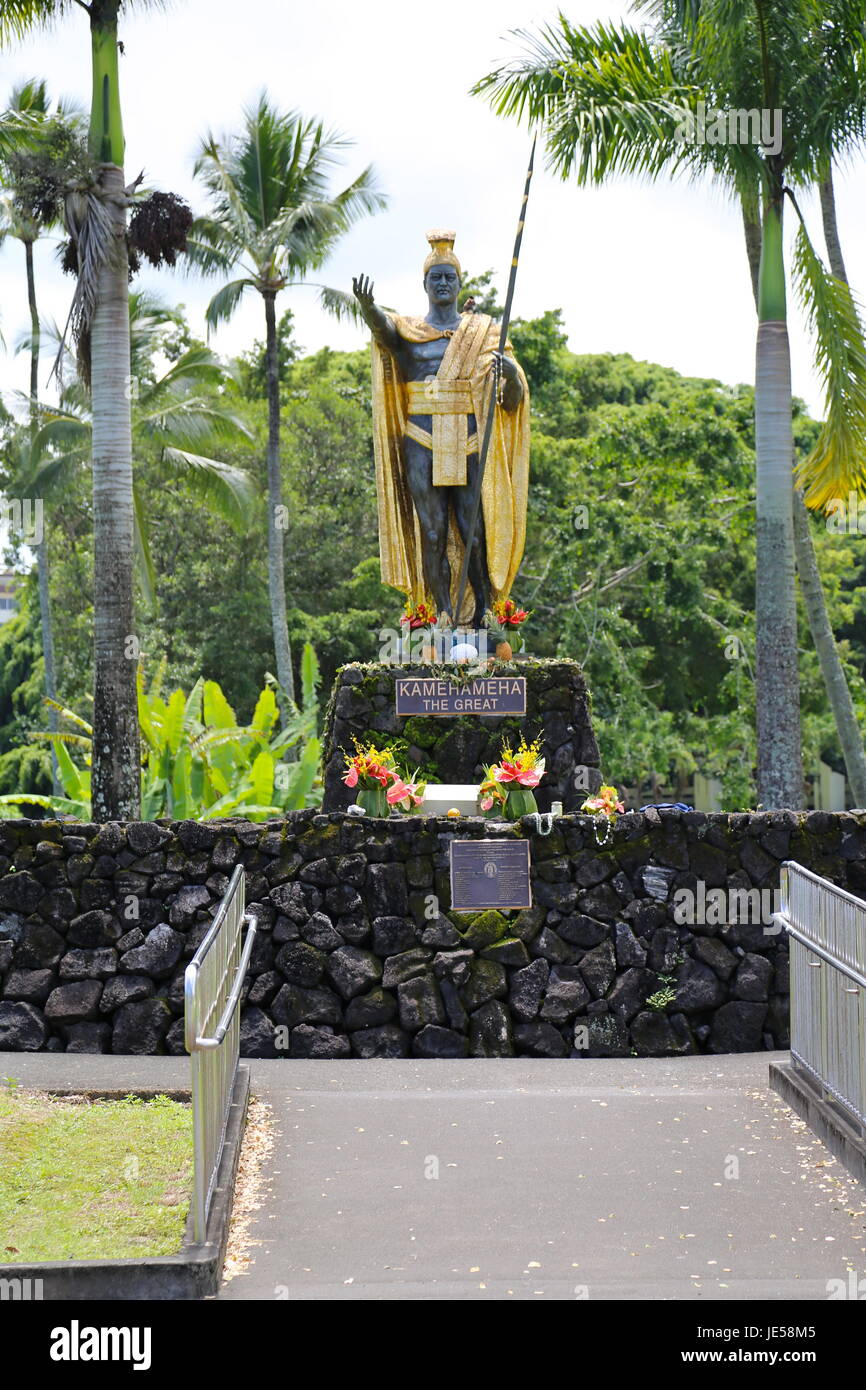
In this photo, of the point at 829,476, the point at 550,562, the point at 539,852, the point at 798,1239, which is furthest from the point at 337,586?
the point at 798,1239

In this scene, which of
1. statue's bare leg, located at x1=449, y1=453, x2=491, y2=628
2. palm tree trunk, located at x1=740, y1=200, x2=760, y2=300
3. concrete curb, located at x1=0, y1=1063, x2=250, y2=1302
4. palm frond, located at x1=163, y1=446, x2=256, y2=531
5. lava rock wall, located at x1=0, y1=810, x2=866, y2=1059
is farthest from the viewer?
palm frond, located at x1=163, y1=446, x2=256, y2=531

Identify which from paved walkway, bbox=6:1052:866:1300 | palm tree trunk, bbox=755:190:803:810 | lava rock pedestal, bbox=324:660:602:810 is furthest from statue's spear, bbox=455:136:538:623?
paved walkway, bbox=6:1052:866:1300

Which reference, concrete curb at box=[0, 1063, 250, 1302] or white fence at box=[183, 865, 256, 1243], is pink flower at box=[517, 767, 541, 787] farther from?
concrete curb at box=[0, 1063, 250, 1302]

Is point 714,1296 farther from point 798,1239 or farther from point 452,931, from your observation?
point 452,931

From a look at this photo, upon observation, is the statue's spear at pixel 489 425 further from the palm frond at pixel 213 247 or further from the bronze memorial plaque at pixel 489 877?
the palm frond at pixel 213 247

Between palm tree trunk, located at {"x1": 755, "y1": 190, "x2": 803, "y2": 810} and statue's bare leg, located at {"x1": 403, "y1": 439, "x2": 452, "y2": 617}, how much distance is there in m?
2.74

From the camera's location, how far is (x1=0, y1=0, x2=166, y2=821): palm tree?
1376cm

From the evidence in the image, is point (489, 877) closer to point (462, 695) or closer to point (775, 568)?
point (462, 695)

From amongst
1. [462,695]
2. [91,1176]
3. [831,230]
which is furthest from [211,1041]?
[831,230]

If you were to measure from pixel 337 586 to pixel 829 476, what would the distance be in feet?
53.5

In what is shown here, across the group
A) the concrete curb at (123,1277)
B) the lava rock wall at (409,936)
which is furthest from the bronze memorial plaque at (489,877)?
the concrete curb at (123,1277)

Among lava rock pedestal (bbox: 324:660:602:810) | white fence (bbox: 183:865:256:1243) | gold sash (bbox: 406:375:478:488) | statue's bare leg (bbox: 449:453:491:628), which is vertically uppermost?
gold sash (bbox: 406:375:478:488)

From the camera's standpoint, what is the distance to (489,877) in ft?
34.7

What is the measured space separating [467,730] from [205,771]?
449cm
